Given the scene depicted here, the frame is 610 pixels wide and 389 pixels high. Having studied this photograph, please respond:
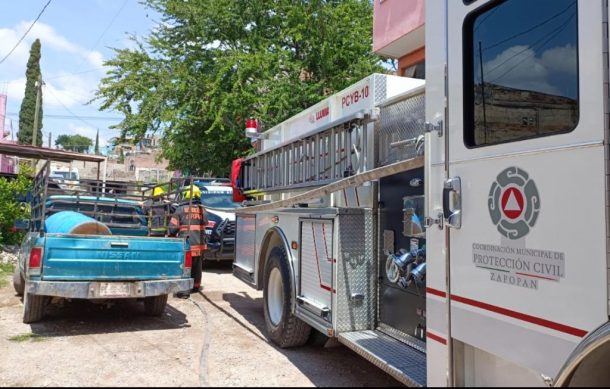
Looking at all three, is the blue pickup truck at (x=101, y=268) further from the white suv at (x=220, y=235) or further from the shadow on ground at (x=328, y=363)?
the white suv at (x=220, y=235)

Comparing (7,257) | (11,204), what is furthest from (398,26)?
(7,257)

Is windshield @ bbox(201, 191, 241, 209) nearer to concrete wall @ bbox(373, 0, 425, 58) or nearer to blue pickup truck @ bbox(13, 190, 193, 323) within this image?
concrete wall @ bbox(373, 0, 425, 58)

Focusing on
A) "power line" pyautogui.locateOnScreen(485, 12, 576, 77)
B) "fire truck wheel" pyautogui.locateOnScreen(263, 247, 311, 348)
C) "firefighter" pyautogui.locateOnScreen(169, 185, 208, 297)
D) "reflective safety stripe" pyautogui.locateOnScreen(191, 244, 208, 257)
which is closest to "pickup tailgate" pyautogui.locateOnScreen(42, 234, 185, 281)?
"firefighter" pyautogui.locateOnScreen(169, 185, 208, 297)

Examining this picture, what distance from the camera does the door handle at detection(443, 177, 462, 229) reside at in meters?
2.96

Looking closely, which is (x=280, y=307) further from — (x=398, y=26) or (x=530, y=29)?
(x=398, y=26)

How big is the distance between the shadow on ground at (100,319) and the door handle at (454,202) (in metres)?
4.66

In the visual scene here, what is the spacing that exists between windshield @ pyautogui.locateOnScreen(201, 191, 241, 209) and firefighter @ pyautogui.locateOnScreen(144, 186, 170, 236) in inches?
146

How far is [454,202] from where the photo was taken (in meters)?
3.00

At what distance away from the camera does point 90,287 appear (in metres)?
6.02

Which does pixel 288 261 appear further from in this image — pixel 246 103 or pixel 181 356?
pixel 246 103

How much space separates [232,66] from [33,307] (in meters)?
11.4

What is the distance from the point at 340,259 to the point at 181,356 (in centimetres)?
212

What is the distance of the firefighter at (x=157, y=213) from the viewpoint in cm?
813

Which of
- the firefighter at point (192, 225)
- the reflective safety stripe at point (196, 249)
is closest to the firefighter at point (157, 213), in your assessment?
the firefighter at point (192, 225)
